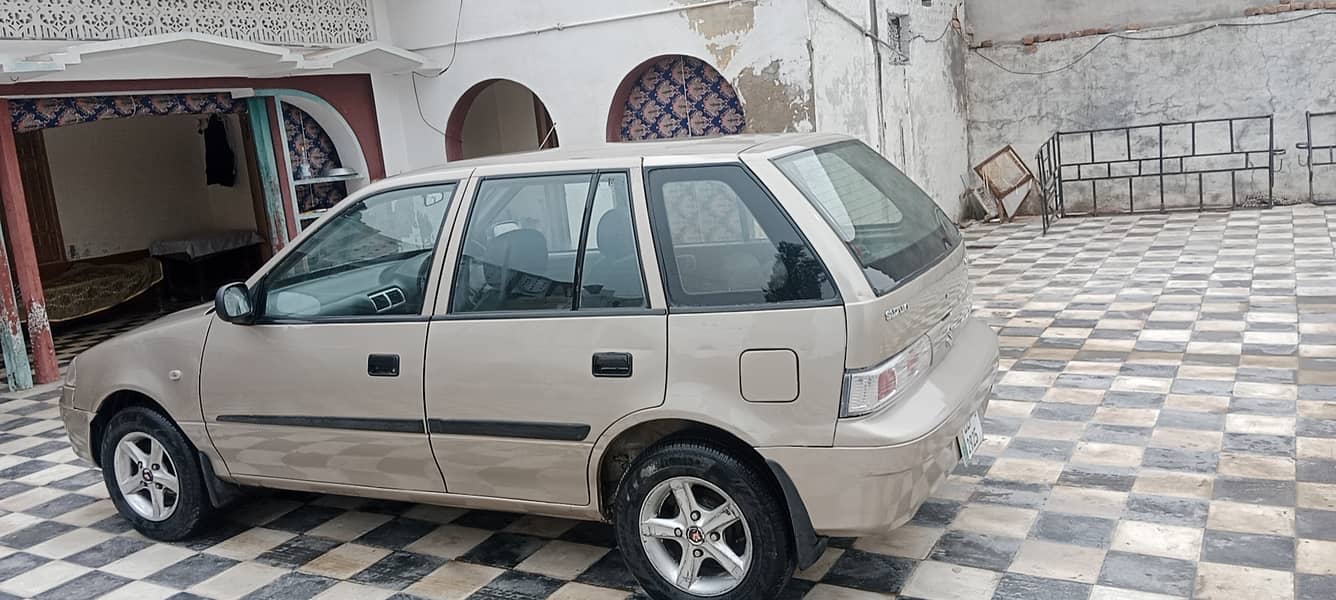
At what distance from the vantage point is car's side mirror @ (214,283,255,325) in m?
3.98

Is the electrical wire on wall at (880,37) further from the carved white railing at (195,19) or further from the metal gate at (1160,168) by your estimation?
the carved white railing at (195,19)

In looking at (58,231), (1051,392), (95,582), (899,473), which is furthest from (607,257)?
(58,231)

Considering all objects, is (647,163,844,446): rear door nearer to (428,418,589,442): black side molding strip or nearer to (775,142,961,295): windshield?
(775,142,961,295): windshield

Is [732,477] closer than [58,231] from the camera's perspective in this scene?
Yes

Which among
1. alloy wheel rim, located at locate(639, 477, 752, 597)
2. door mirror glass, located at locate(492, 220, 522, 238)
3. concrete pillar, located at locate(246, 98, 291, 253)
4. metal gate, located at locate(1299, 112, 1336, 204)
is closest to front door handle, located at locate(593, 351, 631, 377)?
alloy wheel rim, located at locate(639, 477, 752, 597)

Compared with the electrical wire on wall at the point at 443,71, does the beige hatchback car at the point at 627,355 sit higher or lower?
lower

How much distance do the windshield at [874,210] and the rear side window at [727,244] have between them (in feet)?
0.48

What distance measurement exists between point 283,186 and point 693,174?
23.9 ft

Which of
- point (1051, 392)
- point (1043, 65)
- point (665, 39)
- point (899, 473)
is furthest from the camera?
point (1043, 65)

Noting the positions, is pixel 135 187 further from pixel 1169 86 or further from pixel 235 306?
pixel 1169 86

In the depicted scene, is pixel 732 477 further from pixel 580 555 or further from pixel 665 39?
pixel 665 39

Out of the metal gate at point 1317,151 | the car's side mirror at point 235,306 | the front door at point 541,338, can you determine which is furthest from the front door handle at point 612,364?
the metal gate at point 1317,151

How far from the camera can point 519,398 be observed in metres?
3.51

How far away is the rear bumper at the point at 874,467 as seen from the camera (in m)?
3.08
